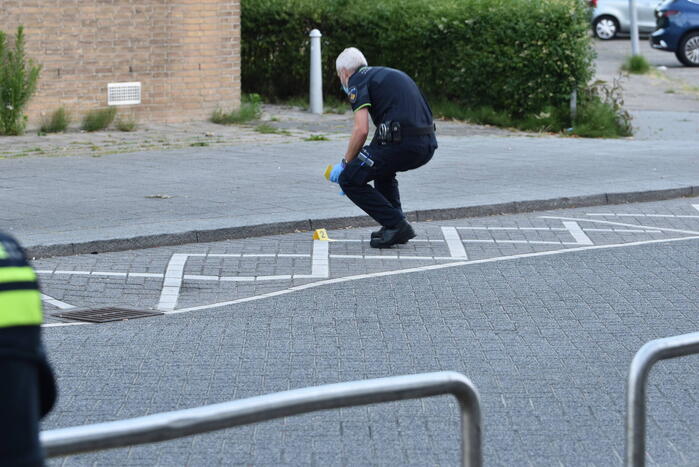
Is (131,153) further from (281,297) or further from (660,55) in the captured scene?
(660,55)

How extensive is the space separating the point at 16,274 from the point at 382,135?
7779 mm

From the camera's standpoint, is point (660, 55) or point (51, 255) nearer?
point (51, 255)

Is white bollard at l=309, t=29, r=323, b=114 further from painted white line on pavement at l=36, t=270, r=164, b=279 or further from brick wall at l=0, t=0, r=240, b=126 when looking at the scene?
painted white line on pavement at l=36, t=270, r=164, b=279

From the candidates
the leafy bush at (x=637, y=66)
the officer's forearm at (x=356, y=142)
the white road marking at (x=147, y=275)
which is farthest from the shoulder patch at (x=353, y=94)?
the leafy bush at (x=637, y=66)

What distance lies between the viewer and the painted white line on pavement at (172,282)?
26.3ft

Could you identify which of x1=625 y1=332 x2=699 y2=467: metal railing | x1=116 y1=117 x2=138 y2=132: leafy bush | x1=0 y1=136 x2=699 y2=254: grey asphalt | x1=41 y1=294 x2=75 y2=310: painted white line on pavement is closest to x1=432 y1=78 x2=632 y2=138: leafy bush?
x1=0 y1=136 x2=699 y2=254: grey asphalt

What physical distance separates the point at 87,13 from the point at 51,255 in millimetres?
8193

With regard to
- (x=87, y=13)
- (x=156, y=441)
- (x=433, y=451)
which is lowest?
(x=433, y=451)

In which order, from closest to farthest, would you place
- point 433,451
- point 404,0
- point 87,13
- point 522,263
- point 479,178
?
point 433,451 < point 522,263 < point 479,178 < point 87,13 < point 404,0

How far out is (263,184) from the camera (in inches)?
509

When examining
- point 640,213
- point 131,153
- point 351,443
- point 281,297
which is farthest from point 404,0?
point 351,443

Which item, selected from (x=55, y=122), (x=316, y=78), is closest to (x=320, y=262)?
(x=55, y=122)

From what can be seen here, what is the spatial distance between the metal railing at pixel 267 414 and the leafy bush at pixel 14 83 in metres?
13.7

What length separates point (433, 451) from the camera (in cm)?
491
